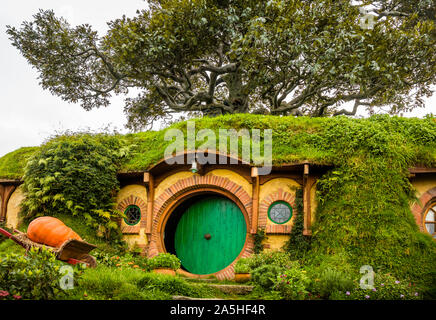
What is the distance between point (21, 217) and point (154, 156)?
4.12 meters

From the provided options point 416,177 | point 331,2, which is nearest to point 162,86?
point 331,2

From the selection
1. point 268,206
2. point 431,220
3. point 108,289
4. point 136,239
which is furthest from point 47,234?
point 431,220

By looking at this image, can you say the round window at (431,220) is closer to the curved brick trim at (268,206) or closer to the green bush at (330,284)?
the curved brick trim at (268,206)

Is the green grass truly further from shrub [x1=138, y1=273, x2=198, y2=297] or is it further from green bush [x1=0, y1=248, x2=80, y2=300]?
green bush [x1=0, y1=248, x2=80, y2=300]

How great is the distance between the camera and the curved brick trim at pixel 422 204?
32.5ft

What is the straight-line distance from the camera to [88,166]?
11.3 meters

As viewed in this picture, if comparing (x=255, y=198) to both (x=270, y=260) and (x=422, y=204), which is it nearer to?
(x=270, y=260)

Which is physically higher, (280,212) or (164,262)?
(280,212)

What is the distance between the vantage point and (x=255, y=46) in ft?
41.1

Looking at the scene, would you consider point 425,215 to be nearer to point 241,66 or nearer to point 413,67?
point 413,67

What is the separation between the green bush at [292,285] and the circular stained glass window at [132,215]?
5.43 meters

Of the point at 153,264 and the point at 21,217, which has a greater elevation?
the point at 21,217

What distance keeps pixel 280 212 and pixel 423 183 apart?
3.66 m
